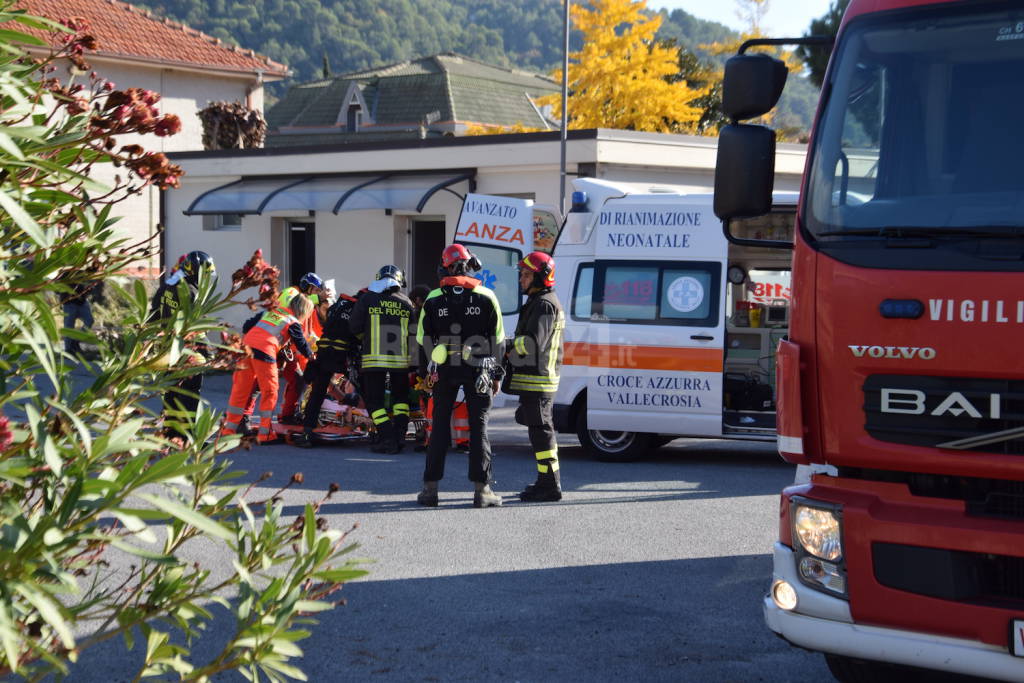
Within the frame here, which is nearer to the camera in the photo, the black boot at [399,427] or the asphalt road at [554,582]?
the asphalt road at [554,582]

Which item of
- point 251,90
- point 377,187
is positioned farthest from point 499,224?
point 251,90

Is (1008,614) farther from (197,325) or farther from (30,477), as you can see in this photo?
(30,477)

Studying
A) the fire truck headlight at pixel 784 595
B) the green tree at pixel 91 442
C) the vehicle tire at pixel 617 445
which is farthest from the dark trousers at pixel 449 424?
the green tree at pixel 91 442

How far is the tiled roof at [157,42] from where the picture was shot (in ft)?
104

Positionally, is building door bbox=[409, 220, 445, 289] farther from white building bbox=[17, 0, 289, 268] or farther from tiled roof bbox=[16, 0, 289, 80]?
tiled roof bbox=[16, 0, 289, 80]

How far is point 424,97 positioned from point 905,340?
160ft

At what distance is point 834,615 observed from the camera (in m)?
3.96

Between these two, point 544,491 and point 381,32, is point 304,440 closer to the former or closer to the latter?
point 544,491


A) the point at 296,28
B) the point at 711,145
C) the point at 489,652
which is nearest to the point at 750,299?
the point at 711,145

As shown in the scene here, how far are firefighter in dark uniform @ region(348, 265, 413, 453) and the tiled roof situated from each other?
879 inches

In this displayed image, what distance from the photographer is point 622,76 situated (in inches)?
1091

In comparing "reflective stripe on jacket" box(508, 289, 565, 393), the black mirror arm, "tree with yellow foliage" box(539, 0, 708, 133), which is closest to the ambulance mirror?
the black mirror arm

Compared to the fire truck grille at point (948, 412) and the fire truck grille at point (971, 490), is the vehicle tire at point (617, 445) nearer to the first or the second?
the fire truck grille at point (971, 490)

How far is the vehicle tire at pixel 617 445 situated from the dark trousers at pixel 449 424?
2457 mm
